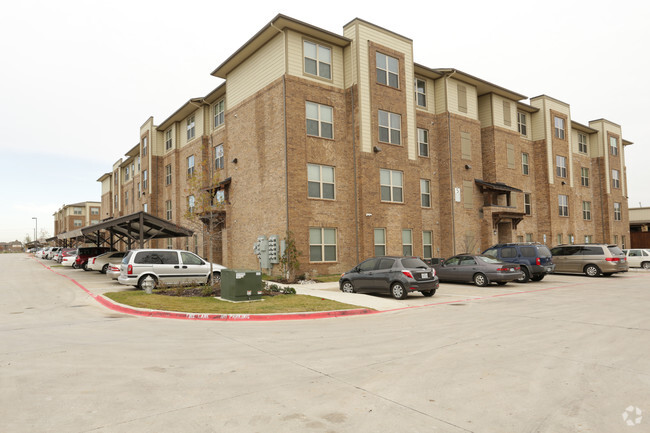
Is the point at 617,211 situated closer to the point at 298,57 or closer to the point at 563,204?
the point at 563,204

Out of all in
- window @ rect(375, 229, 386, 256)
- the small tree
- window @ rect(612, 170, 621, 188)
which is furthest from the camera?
window @ rect(612, 170, 621, 188)

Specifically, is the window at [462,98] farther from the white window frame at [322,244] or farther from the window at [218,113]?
the window at [218,113]

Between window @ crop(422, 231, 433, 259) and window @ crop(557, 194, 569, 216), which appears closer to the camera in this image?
window @ crop(422, 231, 433, 259)

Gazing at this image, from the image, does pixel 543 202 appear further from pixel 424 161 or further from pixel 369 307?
pixel 369 307

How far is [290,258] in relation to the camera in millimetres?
22141

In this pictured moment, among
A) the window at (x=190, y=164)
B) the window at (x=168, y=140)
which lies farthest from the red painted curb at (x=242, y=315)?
the window at (x=168, y=140)

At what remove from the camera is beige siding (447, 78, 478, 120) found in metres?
31.0

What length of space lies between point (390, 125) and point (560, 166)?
23201 mm

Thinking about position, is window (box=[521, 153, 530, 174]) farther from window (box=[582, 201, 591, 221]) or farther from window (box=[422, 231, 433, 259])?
window (box=[422, 231, 433, 259])


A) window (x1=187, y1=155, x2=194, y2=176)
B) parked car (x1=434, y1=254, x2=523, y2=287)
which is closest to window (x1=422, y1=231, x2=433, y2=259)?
parked car (x1=434, y1=254, x2=523, y2=287)

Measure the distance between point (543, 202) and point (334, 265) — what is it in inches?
959

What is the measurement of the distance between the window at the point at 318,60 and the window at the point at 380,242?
9.40 m

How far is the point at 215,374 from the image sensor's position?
6090mm

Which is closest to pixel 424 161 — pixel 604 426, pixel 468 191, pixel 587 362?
pixel 468 191
